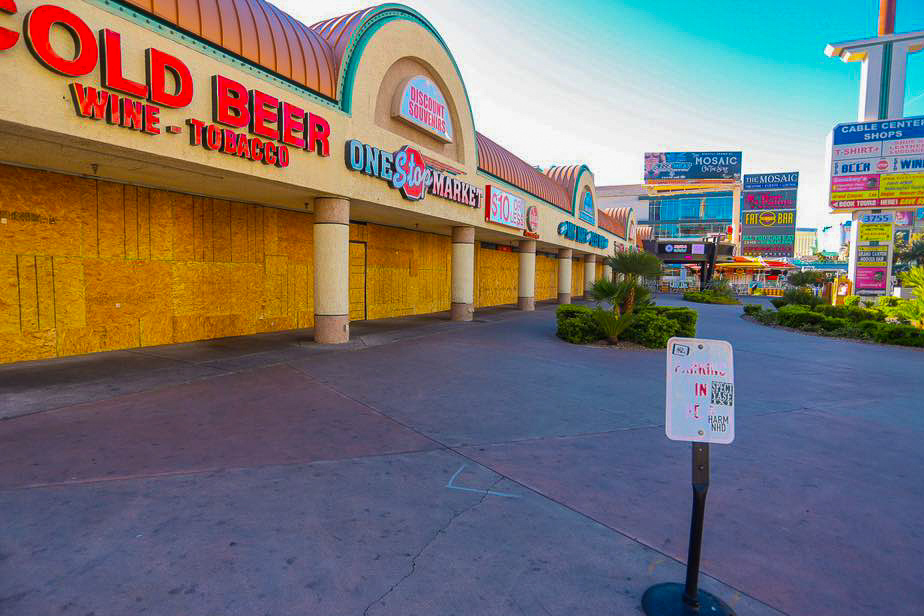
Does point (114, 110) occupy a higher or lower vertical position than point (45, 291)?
higher

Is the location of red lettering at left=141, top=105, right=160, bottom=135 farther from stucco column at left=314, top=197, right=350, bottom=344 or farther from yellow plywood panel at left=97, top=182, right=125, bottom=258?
stucco column at left=314, top=197, right=350, bottom=344

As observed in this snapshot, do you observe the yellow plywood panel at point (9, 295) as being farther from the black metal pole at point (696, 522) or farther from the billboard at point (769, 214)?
the billboard at point (769, 214)

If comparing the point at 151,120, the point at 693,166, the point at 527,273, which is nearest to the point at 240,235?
the point at 151,120

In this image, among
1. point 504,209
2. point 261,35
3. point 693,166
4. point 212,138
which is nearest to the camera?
point 212,138

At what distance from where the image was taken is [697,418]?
9.60ft

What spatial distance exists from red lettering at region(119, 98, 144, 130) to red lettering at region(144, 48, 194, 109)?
262mm

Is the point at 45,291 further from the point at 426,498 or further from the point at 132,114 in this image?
the point at 426,498

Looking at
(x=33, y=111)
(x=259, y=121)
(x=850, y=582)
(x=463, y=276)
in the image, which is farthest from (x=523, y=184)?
(x=850, y=582)

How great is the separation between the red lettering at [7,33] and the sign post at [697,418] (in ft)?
27.2

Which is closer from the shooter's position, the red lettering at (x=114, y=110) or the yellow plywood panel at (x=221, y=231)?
the red lettering at (x=114, y=110)

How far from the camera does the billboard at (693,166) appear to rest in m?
95.1

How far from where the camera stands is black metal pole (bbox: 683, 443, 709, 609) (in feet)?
9.18

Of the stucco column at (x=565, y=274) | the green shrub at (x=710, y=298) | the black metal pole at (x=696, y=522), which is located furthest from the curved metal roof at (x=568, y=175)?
the black metal pole at (x=696, y=522)

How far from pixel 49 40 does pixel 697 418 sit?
8.75m
